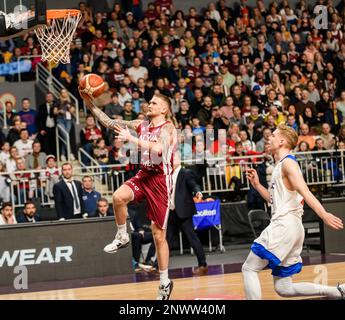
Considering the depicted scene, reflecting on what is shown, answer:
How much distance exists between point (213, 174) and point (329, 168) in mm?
2539

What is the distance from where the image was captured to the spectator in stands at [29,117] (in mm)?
18828

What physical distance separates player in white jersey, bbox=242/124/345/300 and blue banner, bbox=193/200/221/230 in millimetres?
8008

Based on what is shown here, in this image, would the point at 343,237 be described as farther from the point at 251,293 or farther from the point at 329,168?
the point at 251,293

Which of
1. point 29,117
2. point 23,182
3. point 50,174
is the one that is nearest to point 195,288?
point 50,174

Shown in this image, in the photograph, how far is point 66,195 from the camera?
1491cm

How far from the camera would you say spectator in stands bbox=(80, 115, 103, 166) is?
722 inches

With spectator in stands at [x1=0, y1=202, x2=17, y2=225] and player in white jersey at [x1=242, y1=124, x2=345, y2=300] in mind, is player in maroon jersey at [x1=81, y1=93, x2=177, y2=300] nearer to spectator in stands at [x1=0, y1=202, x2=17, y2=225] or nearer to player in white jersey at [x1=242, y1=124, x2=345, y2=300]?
player in white jersey at [x1=242, y1=124, x2=345, y2=300]

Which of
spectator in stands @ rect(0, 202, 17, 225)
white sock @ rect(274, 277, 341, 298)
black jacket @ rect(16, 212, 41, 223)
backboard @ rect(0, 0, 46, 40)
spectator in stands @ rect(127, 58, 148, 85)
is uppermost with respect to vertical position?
spectator in stands @ rect(127, 58, 148, 85)

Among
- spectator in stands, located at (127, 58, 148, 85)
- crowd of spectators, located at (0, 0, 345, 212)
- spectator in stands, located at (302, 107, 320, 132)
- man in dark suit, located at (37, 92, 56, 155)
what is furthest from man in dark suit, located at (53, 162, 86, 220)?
spectator in stands, located at (302, 107, 320, 132)

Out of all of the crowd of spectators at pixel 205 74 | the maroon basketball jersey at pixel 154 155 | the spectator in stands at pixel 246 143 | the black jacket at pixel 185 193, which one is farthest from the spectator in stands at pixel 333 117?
the maroon basketball jersey at pixel 154 155

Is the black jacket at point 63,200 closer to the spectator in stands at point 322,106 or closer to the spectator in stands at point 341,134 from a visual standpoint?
the spectator in stands at point 341,134

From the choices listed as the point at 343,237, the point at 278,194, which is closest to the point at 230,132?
the point at 343,237
